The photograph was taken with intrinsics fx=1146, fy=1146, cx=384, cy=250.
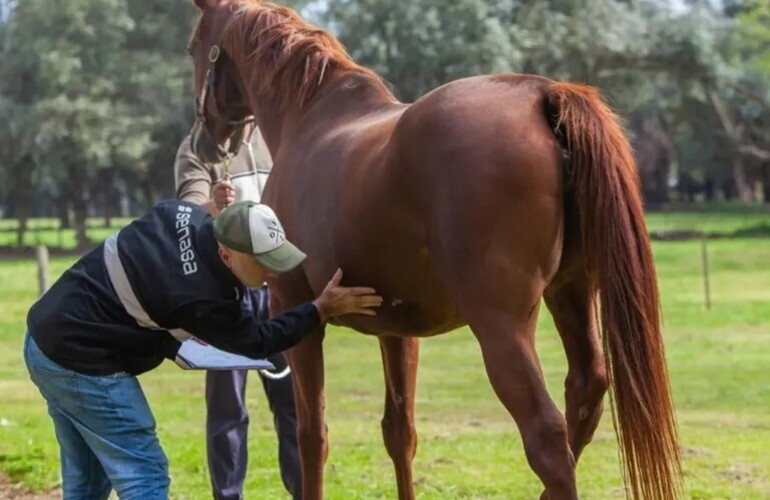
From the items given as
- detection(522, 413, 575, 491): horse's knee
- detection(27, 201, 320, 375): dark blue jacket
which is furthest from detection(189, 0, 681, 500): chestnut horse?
detection(27, 201, 320, 375): dark blue jacket

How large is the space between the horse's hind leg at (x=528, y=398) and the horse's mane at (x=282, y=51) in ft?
5.86

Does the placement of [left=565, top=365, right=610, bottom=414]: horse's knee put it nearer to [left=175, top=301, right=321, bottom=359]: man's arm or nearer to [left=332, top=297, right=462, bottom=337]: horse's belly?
[left=332, top=297, right=462, bottom=337]: horse's belly

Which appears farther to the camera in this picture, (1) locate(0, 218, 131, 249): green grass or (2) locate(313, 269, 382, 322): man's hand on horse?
(1) locate(0, 218, 131, 249): green grass

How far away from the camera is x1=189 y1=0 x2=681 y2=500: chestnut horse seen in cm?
349

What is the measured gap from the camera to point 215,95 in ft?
18.4

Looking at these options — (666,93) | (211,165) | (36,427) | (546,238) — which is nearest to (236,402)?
(211,165)

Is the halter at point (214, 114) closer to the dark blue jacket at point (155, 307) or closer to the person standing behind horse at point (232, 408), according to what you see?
the person standing behind horse at point (232, 408)

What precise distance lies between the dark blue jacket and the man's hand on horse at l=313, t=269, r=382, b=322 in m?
0.07

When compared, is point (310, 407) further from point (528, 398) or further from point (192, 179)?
point (192, 179)

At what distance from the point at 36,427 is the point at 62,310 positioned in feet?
17.1

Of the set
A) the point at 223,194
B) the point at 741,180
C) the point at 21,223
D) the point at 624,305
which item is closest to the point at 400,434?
the point at 223,194

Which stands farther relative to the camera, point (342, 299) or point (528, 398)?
point (342, 299)

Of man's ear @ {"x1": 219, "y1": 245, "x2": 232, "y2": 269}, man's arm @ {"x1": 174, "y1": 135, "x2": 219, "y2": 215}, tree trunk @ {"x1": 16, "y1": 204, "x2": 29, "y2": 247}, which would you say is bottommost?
tree trunk @ {"x1": 16, "y1": 204, "x2": 29, "y2": 247}

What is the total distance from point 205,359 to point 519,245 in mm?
1401
